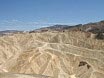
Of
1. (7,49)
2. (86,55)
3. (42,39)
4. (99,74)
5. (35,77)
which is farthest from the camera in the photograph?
(42,39)

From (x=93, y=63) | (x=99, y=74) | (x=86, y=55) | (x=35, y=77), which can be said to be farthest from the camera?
(x=86, y=55)

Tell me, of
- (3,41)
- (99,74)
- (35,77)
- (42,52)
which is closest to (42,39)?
(3,41)

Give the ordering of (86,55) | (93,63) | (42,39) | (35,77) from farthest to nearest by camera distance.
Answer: (42,39)
(86,55)
(93,63)
(35,77)

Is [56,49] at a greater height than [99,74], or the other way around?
[56,49]

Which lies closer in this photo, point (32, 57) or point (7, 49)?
point (32, 57)

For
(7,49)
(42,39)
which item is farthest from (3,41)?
(42,39)

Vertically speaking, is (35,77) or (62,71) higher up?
(35,77)

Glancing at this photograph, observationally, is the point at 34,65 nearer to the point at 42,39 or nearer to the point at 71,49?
the point at 71,49

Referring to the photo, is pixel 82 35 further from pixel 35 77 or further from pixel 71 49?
pixel 35 77

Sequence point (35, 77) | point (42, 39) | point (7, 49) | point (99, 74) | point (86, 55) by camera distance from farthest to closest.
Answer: point (42, 39) → point (7, 49) → point (86, 55) → point (99, 74) → point (35, 77)
